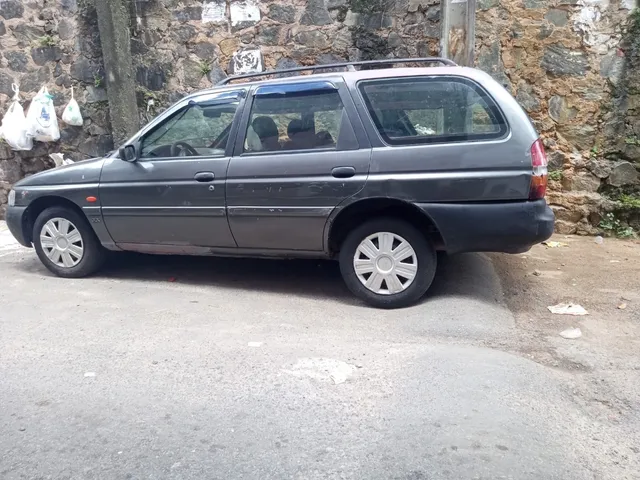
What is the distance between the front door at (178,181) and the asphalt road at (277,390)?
53 cm

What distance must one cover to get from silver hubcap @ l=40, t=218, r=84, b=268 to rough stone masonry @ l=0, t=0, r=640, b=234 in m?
3.03

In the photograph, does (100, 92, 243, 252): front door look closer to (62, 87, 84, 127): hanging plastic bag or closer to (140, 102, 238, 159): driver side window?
(140, 102, 238, 159): driver side window

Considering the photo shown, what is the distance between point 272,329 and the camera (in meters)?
4.43

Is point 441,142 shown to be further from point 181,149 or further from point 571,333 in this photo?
point 181,149

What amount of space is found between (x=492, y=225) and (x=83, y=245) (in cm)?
374

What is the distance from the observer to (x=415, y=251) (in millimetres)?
4672

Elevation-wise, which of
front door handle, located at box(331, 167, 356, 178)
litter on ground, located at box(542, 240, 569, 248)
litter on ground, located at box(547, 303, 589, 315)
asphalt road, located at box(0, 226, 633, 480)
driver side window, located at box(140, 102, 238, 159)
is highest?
driver side window, located at box(140, 102, 238, 159)

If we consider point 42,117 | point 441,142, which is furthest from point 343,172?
point 42,117

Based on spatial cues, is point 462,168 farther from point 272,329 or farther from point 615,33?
point 615,33

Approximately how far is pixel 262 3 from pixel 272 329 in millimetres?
4968

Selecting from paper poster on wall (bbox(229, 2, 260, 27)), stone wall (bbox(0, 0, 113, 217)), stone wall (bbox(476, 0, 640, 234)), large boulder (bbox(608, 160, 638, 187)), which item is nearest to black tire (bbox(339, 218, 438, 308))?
stone wall (bbox(476, 0, 640, 234))

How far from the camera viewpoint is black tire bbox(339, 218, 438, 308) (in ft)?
15.3

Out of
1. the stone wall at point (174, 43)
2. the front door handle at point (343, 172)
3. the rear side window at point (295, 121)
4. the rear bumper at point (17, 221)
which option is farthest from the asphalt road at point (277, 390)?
the stone wall at point (174, 43)

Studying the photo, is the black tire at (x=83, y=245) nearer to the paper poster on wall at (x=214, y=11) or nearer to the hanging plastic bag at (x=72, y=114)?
the hanging plastic bag at (x=72, y=114)
